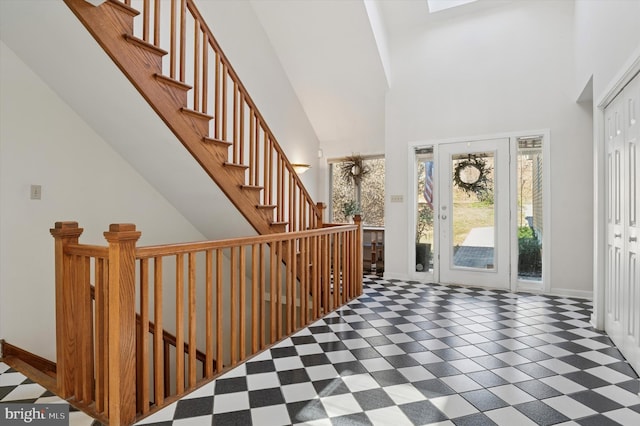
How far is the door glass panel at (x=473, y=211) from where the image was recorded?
191 inches

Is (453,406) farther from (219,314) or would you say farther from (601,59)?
(601,59)

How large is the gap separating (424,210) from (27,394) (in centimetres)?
460

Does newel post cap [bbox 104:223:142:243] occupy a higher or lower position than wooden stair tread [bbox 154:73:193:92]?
lower

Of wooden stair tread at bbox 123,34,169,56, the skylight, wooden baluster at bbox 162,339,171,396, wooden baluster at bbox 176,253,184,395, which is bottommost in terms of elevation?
wooden baluster at bbox 162,339,171,396

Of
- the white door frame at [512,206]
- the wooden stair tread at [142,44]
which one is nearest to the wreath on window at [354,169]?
the white door frame at [512,206]

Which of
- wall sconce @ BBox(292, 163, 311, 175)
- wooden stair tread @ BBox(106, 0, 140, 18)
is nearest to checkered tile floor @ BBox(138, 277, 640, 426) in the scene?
wooden stair tread @ BBox(106, 0, 140, 18)

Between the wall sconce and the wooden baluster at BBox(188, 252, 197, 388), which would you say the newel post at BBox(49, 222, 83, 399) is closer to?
the wooden baluster at BBox(188, 252, 197, 388)

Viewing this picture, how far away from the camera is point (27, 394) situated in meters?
2.15

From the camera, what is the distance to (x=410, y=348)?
281 centimetres

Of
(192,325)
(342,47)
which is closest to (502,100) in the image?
(342,47)

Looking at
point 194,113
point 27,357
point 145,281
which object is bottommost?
point 27,357

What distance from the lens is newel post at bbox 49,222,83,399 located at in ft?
6.72

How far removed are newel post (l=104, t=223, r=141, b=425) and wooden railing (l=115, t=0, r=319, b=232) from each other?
1291 millimetres

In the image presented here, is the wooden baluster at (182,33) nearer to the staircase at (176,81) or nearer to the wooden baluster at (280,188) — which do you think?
the staircase at (176,81)
